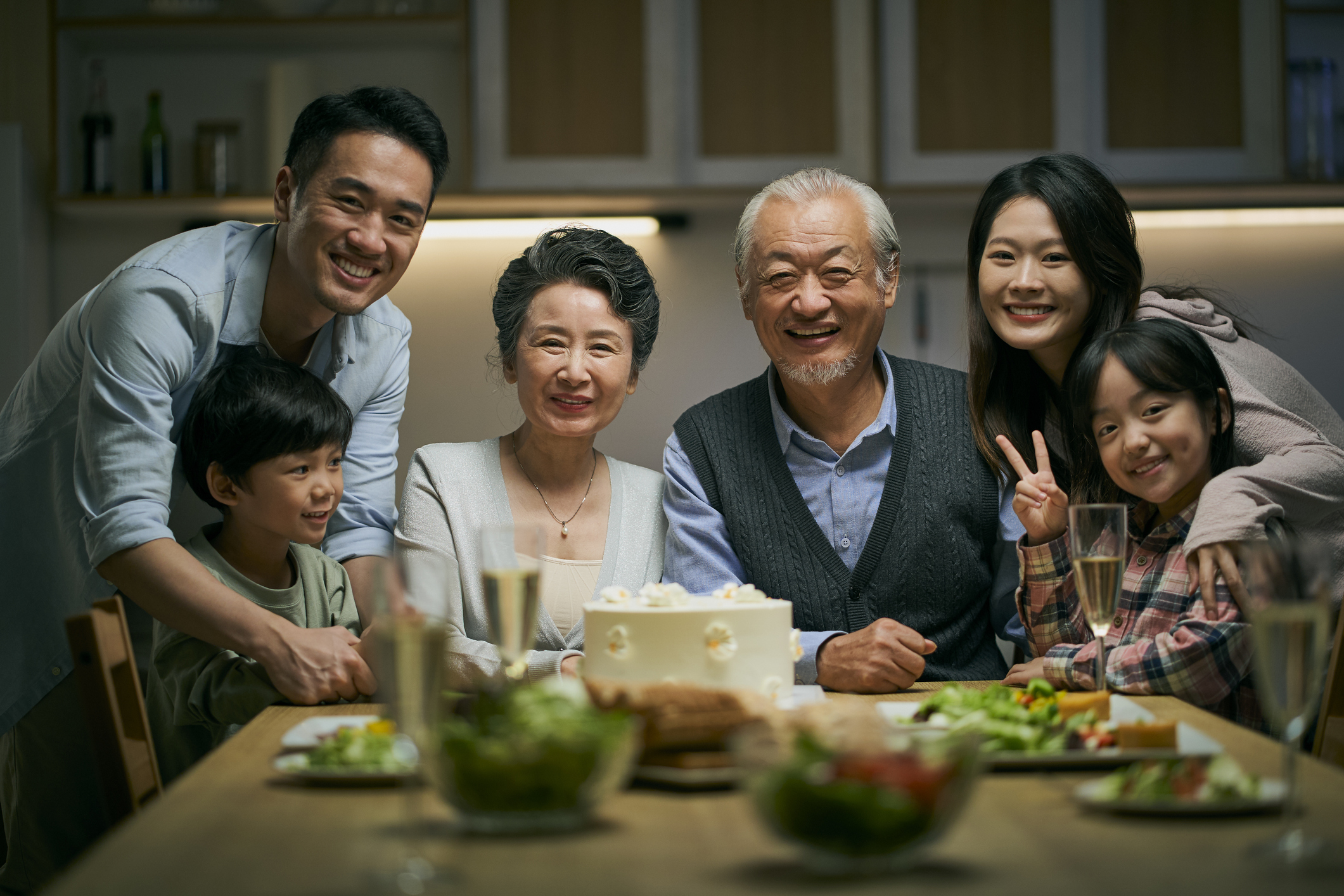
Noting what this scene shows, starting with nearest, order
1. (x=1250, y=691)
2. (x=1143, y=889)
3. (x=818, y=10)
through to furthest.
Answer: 1. (x=1143, y=889)
2. (x=1250, y=691)
3. (x=818, y=10)

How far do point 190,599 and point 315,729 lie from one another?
1.58ft

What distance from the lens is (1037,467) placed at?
5.97 ft

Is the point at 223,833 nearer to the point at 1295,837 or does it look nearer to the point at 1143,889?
the point at 1143,889

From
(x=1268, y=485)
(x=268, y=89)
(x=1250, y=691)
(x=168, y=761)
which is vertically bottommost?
(x=168, y=761)

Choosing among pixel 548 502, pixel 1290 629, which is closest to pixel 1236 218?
pixel 548 502

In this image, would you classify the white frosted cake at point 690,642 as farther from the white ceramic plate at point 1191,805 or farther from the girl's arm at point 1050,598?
the girl's arm at point 1050,598

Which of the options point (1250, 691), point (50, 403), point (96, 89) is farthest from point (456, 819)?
point (96, 89)

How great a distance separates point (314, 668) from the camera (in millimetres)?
1489

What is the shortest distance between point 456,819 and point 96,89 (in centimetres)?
307

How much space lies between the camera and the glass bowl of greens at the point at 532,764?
2.62 feet

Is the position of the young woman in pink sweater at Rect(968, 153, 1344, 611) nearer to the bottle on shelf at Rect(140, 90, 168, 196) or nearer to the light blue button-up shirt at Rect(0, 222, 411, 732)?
the light blue button-up shirt at Rect(0, 222, 411, 732)

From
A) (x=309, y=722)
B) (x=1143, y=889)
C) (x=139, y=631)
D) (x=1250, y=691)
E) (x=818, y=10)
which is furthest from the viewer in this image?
(x=818, y=10)

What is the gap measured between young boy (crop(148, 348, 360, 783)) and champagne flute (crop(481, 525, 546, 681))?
81 cm

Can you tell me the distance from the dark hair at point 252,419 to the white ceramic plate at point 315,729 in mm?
627
